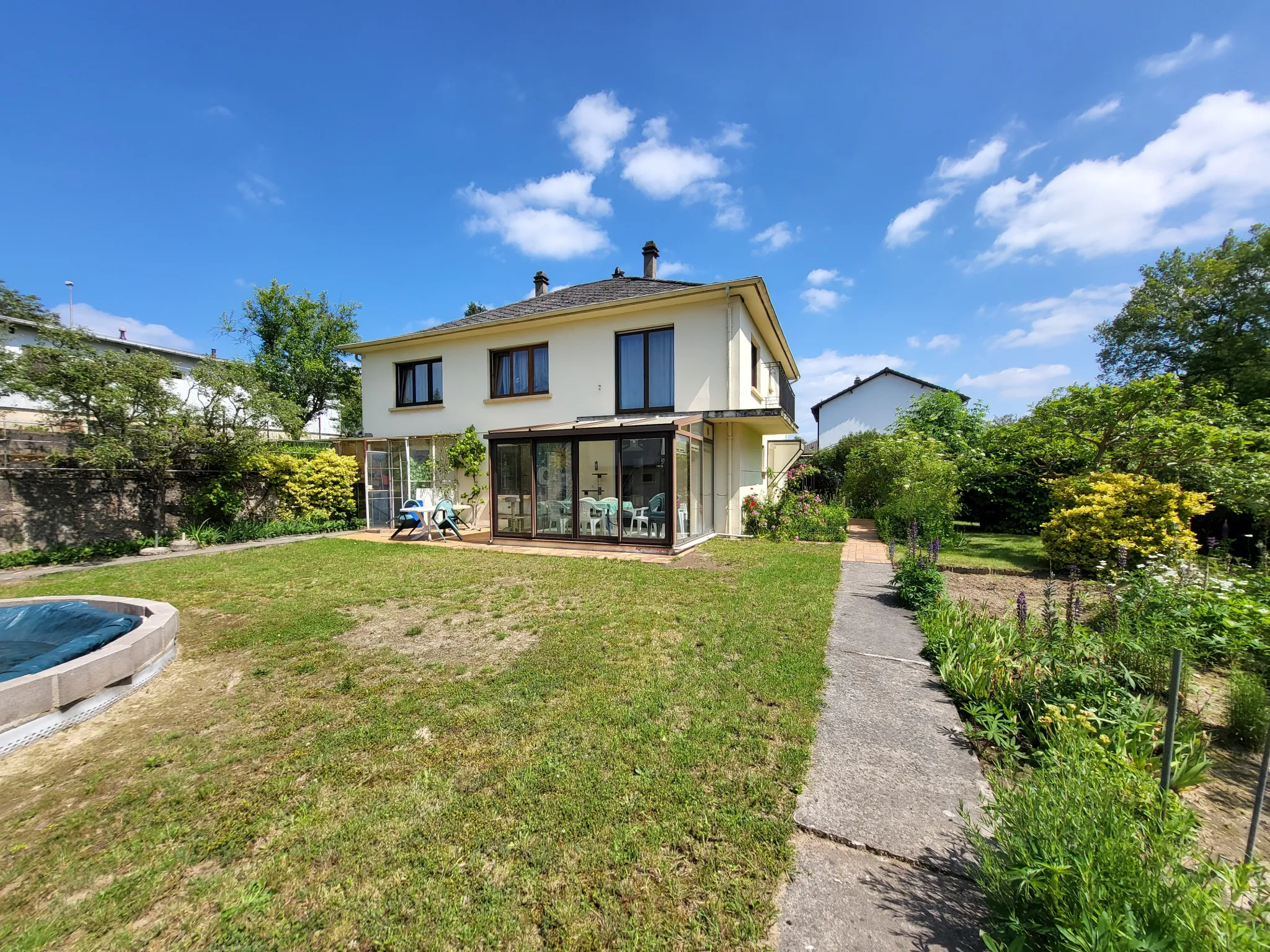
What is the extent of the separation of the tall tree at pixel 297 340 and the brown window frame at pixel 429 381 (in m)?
11.5

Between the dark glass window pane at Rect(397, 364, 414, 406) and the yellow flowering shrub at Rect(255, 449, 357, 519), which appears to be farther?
the dark glass window pane at Rect(397, 364, 414, 406)

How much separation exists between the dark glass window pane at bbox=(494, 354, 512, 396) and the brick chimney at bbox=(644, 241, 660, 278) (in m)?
5.64

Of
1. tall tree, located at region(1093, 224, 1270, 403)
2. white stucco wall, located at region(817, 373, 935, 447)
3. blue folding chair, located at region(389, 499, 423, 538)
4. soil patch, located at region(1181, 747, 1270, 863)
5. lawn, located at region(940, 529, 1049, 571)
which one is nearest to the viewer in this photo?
soil patch, located at region(1181, 747, 1270, 863)

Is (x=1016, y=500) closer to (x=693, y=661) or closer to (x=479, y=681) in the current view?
(x=693, y=661)

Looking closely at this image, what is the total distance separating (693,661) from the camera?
14.4 ft

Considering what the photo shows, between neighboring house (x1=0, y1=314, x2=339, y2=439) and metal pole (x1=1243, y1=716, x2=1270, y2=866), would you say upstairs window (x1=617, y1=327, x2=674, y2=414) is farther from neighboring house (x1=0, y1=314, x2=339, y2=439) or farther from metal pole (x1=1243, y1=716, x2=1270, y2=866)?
metal pole (x1=1243, y1=716, x2=1270, y2=866)

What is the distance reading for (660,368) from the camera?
12133 mm

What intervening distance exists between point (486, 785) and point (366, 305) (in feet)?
103

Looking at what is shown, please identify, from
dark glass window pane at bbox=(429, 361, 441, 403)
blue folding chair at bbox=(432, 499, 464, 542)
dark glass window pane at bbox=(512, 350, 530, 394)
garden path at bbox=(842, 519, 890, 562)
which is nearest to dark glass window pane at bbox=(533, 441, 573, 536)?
blue folding chair at bbox=(432, 499, 464, 542)

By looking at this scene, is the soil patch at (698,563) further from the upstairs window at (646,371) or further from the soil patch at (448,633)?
the upstairs window at (646,371)

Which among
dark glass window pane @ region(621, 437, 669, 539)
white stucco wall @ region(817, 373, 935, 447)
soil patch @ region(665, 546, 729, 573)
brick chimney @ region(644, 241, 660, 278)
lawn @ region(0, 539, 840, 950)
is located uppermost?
brick chimney @ region(644, 241, 660, 278)

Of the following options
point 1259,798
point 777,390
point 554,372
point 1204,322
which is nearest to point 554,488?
point 554,372

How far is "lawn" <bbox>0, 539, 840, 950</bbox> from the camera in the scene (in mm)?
1906

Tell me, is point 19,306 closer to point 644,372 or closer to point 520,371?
point 520,371
